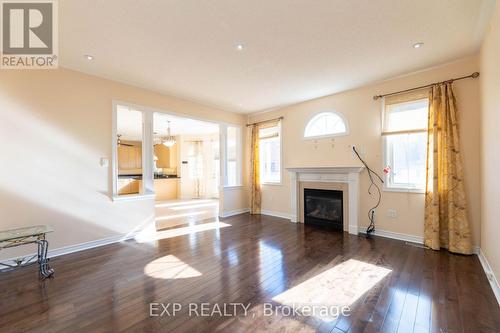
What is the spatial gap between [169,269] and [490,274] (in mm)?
3736

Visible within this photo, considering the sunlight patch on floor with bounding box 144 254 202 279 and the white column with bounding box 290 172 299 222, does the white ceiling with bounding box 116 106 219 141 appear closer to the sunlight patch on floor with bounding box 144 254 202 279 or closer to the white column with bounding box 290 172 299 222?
the white column with bounding box 290 172 299 222

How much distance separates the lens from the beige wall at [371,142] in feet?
10.2

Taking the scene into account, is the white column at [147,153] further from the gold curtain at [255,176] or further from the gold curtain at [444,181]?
the gold curtain at [444,181]

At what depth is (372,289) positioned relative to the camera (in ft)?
7.30

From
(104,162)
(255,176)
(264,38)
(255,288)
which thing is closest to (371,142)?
(264,38)

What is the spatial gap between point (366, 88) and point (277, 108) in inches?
83.9

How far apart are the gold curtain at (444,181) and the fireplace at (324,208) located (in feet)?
4.70

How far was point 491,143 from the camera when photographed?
92.7 inches

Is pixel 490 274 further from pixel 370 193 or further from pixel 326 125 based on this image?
pixel 326 125

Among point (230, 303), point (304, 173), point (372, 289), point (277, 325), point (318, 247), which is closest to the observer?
point (277, 325)

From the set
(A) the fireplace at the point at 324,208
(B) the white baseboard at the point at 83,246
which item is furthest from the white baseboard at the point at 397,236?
(B) the white baseboard at the point at 83,246

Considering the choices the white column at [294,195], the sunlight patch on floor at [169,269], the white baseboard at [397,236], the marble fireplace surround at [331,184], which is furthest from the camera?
the white column at [294,195]

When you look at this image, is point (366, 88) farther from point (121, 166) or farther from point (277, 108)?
point (121, 166)

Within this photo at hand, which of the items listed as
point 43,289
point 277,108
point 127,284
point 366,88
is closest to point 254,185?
point 277,108
